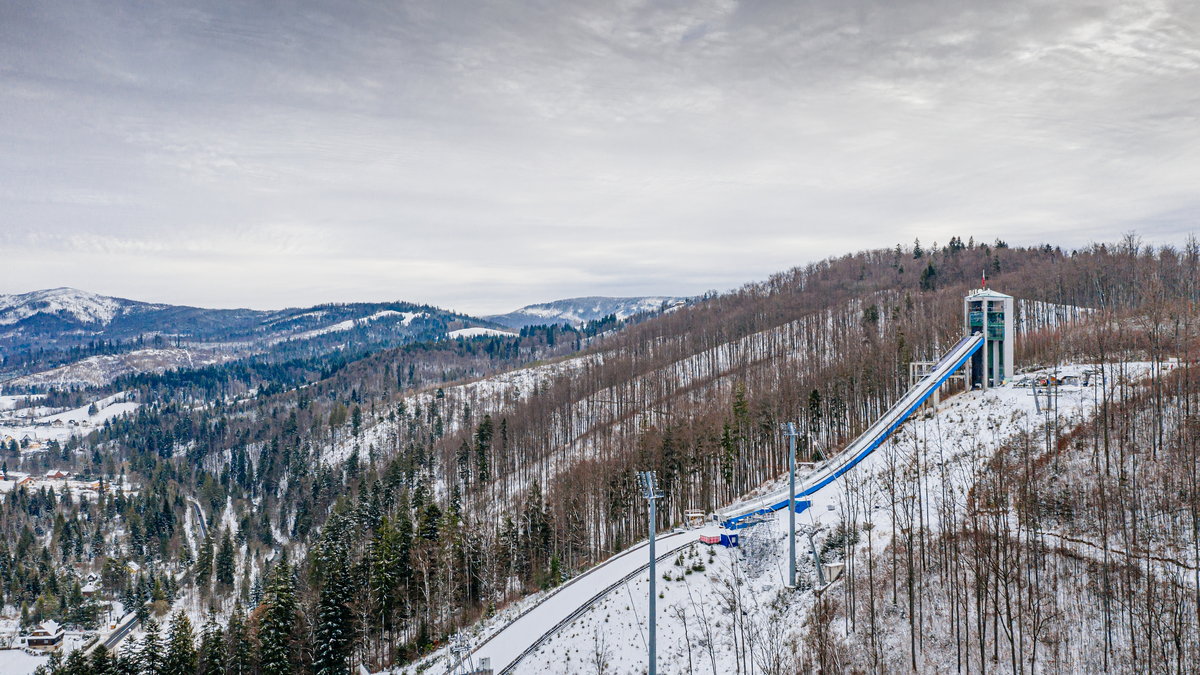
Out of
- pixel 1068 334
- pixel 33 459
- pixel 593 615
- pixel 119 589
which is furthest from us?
pixel 33 459

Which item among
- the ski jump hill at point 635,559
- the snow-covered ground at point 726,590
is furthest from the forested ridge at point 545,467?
the ski jump hill at point 635,559

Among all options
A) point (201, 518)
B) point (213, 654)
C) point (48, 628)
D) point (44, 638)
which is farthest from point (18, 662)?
point (201, 518)

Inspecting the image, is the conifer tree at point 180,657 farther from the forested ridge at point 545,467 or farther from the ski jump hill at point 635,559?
the ski jump hill at point 635,559

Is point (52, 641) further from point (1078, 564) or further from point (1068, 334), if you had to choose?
point (1068, 334)

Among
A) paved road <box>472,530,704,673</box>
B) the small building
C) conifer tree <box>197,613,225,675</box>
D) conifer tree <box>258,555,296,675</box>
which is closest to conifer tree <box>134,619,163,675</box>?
conifer tree <box>197,613,225,675</box>

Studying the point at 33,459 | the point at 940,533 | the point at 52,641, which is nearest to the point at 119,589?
the point at 52,641
